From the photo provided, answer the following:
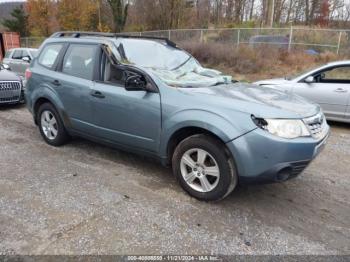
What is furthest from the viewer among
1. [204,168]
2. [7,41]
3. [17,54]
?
[7,41]

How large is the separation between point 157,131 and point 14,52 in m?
12.1

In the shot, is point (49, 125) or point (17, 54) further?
point (17, 54)

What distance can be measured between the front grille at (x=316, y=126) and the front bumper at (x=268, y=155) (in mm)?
140

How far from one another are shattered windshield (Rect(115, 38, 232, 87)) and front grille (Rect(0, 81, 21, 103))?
4799 millimetres

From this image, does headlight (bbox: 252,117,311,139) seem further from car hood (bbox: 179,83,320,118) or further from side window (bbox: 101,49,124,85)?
side window (bbox: 101,49,124,85)

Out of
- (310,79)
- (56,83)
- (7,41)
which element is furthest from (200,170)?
(7,41)

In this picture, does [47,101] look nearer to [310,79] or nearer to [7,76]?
[7,76]

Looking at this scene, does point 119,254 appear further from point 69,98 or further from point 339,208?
point 69,98

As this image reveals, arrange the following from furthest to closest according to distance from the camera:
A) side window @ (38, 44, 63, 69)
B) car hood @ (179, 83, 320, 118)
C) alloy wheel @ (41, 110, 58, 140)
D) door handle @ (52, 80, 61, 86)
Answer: alloy wheel @ (41, 110, 58, 140)
side window @ (38, 44, 63, 69)
door handle @ (52, 80, 61, 86)
car hood @ (179, 83, 320, 118)

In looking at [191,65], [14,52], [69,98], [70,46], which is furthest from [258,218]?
[14,52]

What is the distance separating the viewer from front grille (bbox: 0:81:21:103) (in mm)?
7953

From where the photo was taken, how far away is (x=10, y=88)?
26.6ft

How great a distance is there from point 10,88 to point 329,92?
743 cm

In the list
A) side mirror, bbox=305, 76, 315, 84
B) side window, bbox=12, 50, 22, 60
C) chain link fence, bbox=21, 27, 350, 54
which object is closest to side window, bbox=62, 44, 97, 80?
side mirror, bbox=305, 76, 315, 84
